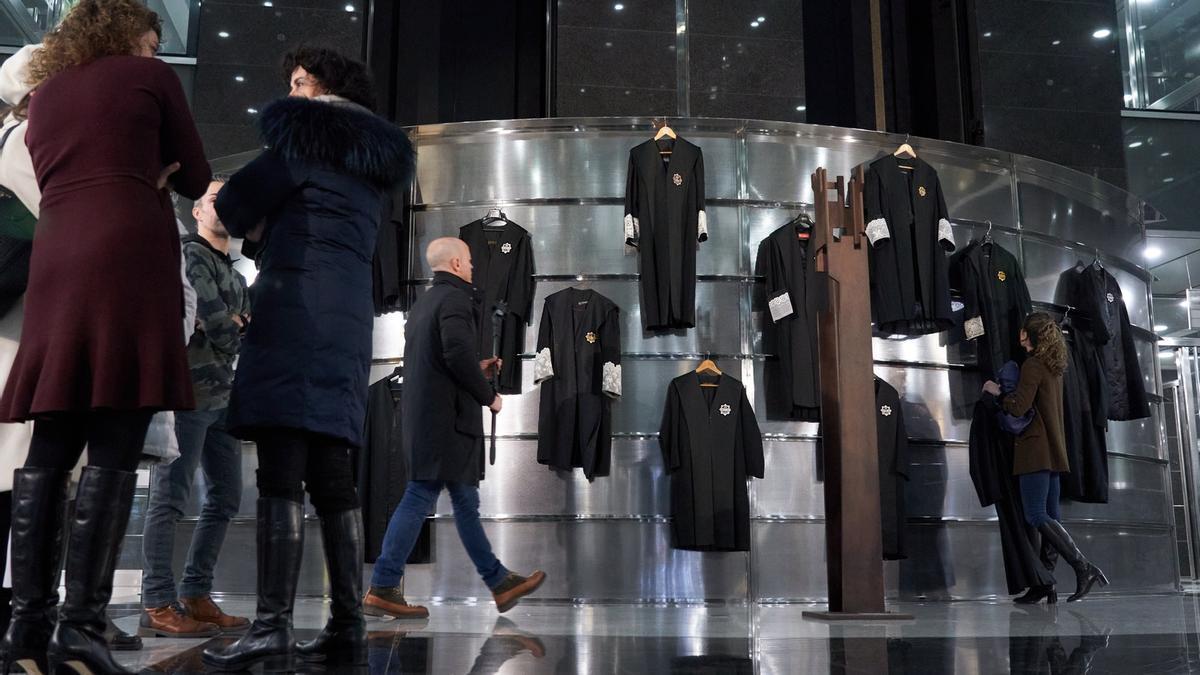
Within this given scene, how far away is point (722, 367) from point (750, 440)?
0.50 meters

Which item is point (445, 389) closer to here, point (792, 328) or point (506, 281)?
point (506, 281)

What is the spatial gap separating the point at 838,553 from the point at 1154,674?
221 centimetres

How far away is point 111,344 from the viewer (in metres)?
2.22

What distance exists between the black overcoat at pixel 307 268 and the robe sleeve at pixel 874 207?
4395mm

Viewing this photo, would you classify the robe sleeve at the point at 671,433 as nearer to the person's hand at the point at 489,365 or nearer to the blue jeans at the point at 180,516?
the person's hand at the point at 489,365

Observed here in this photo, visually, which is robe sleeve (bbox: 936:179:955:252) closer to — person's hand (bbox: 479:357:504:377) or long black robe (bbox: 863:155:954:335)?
long black robe (bbox: 863:155:954:335)

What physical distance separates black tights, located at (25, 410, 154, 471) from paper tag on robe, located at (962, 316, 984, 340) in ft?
17.8

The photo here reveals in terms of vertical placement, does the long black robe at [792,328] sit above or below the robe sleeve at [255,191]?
above

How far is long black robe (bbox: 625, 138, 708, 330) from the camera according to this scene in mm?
6340

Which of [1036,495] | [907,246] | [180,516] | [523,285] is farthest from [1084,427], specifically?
[180,516]

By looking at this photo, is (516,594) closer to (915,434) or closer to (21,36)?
(915,434)

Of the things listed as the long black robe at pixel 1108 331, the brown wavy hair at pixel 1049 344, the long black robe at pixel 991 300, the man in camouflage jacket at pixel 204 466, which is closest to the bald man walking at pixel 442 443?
the man in camouflage jacket at pixel 204 466

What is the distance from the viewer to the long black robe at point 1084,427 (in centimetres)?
679

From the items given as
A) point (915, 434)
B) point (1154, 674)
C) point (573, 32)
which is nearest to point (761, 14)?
point (573, 32)
